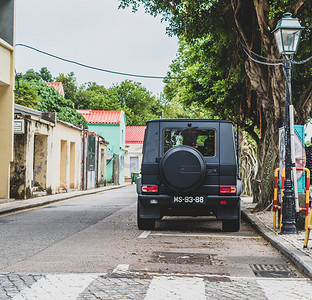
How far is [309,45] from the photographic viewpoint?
1631 cm

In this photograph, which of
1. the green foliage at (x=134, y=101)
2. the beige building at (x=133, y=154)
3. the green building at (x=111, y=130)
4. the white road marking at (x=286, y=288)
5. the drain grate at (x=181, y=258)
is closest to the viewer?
the white road marking at (x=286, y=288)

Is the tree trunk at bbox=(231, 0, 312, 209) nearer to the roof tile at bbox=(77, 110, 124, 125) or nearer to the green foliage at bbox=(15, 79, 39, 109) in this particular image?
the green foliage at bbox=(15, 79, 39, 109)

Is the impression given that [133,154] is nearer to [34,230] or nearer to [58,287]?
[34,230]

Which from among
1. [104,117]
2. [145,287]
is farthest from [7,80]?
[104,117]

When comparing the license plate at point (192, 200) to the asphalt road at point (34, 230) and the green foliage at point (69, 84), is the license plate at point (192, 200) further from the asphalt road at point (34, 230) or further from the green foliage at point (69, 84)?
the green foliage at point (69, 84)

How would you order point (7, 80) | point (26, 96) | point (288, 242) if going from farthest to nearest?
1. point (26, 96)
2. point (7, 80)
3. point (288, 242)

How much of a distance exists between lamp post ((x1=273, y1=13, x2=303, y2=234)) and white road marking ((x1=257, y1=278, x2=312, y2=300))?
4.40 metres

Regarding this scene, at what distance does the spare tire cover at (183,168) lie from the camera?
10.6 metres

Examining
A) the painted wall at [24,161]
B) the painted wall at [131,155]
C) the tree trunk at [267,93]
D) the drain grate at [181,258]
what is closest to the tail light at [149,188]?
the drain grate at [181,258]

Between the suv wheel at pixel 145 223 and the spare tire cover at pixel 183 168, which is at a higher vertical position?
the spare tire cover at pixel 183 168

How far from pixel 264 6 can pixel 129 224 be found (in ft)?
22.3

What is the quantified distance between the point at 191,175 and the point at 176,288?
16.6ft

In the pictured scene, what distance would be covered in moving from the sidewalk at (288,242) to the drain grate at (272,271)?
0.18m

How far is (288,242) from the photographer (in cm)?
934
